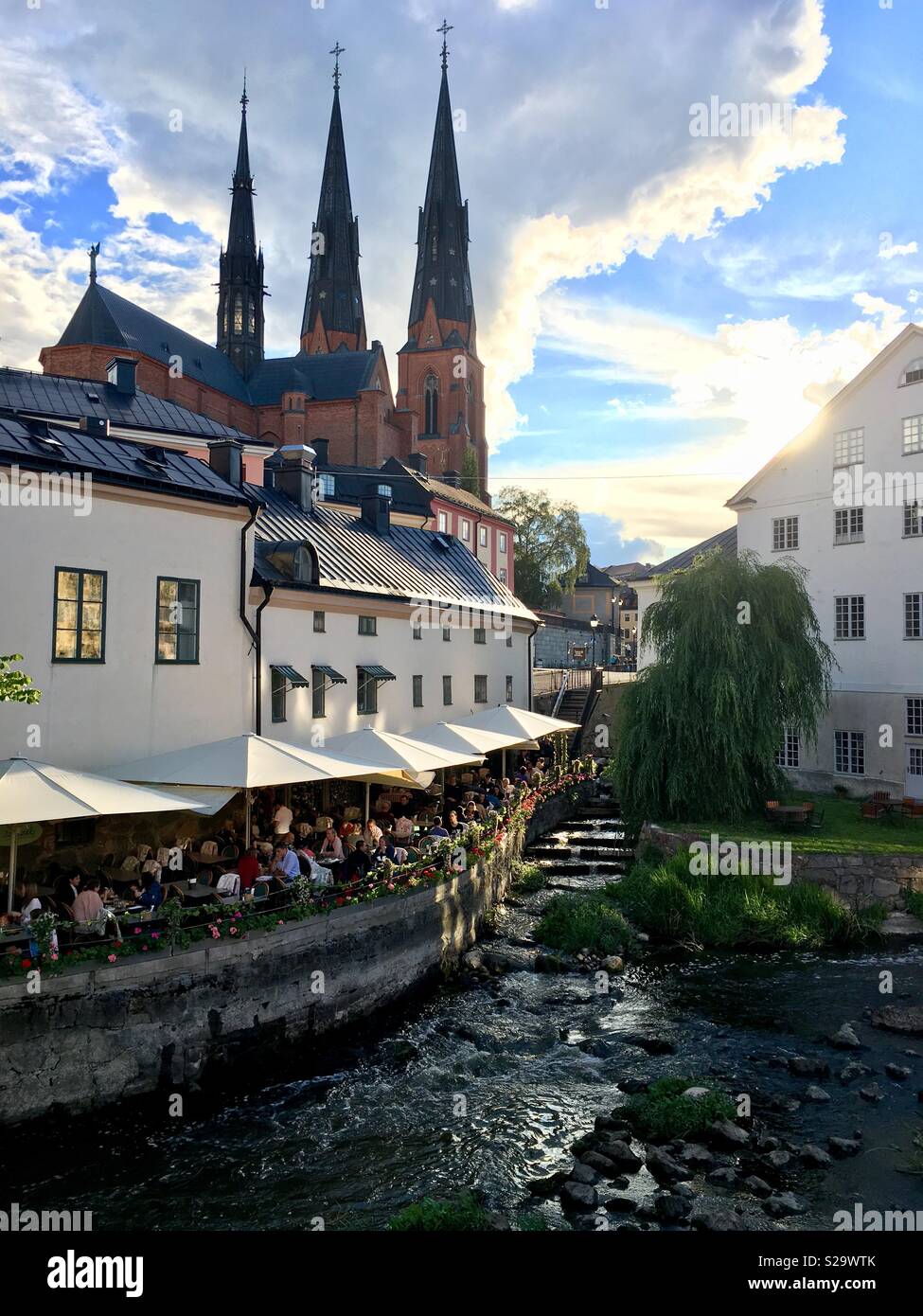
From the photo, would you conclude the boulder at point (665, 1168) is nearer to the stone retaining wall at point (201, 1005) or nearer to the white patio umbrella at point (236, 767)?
the stone retaining wall at point (201, 1005)

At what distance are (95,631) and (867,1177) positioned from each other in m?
15.2

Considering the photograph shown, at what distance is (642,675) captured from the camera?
26641 mm

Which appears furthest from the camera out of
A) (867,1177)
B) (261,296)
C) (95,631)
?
(261,296)

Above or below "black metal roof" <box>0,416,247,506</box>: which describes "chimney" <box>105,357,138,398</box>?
above

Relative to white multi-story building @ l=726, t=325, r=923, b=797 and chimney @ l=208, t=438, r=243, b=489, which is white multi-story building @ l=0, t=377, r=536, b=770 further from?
white multi-story building @ l=726, t=325, r=923, b=797

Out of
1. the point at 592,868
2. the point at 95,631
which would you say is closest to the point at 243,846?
the point at 95,631

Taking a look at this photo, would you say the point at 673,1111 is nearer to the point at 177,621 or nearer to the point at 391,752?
the point at 391,752

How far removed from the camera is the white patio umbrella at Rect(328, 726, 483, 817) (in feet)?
65.1

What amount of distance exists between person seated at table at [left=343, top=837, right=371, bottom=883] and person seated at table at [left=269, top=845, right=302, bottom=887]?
0.95 meters

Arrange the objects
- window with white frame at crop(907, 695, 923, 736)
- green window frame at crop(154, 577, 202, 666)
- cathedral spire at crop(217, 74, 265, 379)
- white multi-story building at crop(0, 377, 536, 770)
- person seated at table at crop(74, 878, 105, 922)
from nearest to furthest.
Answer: person seated at table at crop(74, 878, 105, 922), white multi-story building at crop(0, 377, 536, 770), green window frame at crop(154, 577, 202, 666), window with white frame at crop(907, 695, 923, 736), cathedral spire at crop(217, 74, 265, 379)

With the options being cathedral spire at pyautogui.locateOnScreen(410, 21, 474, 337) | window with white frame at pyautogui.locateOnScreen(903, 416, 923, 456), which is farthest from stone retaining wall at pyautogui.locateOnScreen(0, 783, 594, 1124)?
cathedral spire at pyautogui.locateOnScreen(410, 21, 474, 337)

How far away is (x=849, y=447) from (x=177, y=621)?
23805mm

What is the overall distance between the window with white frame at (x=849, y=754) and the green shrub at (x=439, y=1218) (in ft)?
77.1
